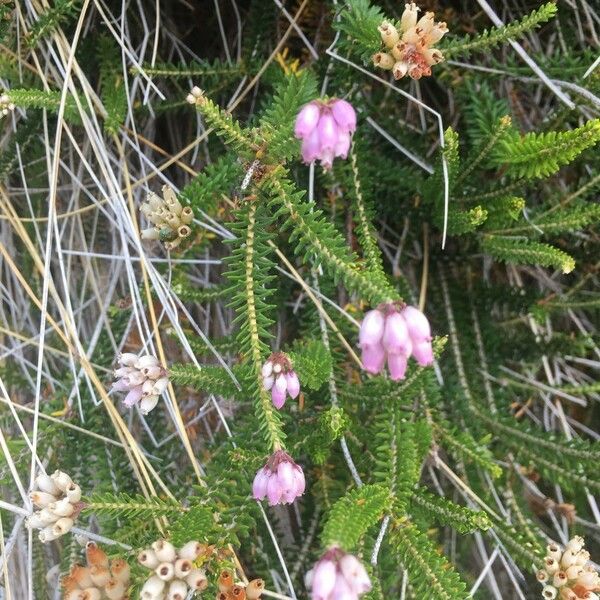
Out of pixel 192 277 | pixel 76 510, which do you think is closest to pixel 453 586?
pixel 76 510

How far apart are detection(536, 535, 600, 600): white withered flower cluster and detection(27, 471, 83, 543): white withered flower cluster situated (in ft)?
2.51

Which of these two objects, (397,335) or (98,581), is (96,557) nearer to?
(98,581)

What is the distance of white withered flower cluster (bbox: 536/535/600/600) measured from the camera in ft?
3.51

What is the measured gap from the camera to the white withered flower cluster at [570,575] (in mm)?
1071

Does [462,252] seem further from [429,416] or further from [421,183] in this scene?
[429,416]

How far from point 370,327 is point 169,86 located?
1049 millimetres

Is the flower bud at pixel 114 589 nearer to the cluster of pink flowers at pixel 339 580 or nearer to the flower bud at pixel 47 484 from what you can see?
the flower bud at pixel 47 484

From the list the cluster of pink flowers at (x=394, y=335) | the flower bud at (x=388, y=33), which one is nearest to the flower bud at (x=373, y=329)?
the cluster of pink flowers at (x=394, y=335)

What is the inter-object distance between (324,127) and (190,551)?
0.64 meters

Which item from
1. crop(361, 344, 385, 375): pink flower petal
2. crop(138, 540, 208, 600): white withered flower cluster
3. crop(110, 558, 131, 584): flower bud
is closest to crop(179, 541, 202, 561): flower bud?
crop(138, 540, 208, 600): white withered flower cluster

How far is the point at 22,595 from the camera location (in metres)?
1.50

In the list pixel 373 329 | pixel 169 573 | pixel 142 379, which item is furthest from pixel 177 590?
pixel 373 329

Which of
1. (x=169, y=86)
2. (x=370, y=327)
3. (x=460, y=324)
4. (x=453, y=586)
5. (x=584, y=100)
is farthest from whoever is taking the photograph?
(x=169, y=86)

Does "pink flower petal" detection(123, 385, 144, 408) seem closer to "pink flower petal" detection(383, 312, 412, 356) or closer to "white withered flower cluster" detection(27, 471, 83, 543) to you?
"white withered flower cluster" detection(27, 471, 83, 543)
